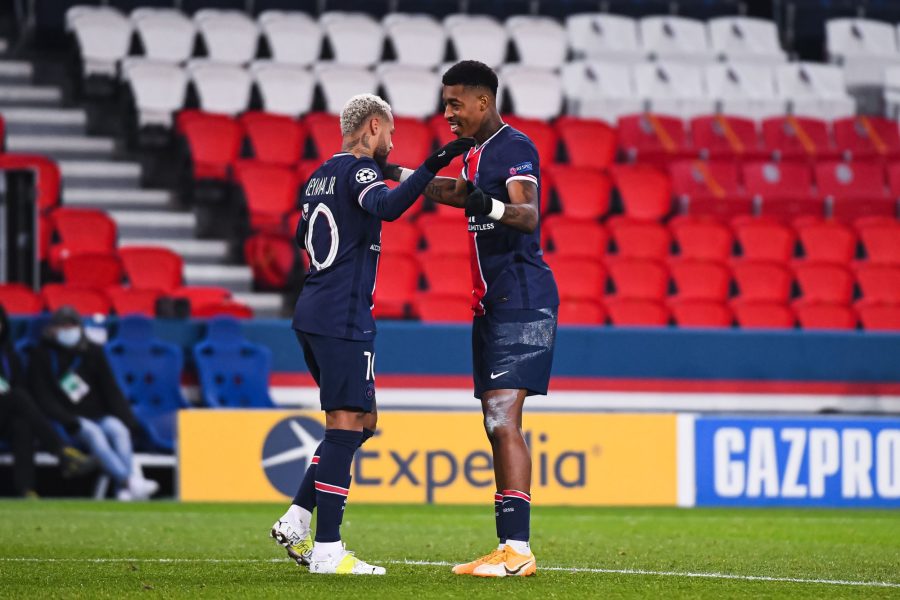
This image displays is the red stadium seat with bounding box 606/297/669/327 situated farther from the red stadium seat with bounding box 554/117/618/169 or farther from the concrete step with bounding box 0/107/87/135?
the concrete step with bounding box 0/107/87/135

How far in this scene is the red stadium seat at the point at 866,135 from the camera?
57.0 feet

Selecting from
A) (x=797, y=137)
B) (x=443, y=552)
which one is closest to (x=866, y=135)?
(x=797, y=137)

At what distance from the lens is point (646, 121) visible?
1681 cm

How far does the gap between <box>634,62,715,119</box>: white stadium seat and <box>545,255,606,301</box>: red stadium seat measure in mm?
4045

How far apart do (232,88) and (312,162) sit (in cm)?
166

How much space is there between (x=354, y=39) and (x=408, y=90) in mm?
1217

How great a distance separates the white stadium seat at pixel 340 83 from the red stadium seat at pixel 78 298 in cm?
424

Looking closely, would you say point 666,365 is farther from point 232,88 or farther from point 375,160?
point 375,160

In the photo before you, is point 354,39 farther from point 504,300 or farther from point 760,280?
point 504,300

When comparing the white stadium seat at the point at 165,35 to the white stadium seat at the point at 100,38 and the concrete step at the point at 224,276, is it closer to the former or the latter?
the white stadium seat at the point at 100,38

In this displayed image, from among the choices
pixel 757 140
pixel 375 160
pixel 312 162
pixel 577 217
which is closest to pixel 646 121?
pixel 757 140

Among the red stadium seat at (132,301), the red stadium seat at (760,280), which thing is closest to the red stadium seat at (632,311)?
the red stadium seat at (760,280)

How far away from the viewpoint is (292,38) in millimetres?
16766

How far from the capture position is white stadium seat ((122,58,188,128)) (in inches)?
594
